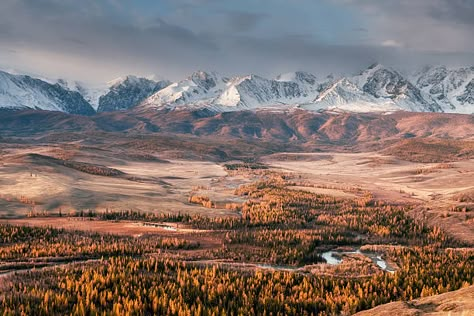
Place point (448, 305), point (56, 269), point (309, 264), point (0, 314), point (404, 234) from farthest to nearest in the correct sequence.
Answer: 1. point (404, 234)
2. point (309, 264)
3. point (56, 269)
4. point (0, 314)
5. point (448, 305)

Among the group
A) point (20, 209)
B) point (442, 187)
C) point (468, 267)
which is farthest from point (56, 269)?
point (442, 187)

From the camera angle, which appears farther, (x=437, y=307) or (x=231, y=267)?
(x=231, y=267)

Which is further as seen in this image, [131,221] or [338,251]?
[131,221]

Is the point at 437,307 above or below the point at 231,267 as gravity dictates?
above

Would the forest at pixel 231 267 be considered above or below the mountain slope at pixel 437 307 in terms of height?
below

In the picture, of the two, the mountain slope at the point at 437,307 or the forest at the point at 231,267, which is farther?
the forest at the point at 231,267

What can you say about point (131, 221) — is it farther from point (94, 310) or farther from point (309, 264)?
point (94, 310)

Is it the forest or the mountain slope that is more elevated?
the mountain slope

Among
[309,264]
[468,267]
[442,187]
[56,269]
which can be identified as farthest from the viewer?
[442,187]

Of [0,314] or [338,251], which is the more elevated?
[0,314]

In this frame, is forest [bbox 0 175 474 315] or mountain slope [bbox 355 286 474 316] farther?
forest [bbox 0 175 474 315]
